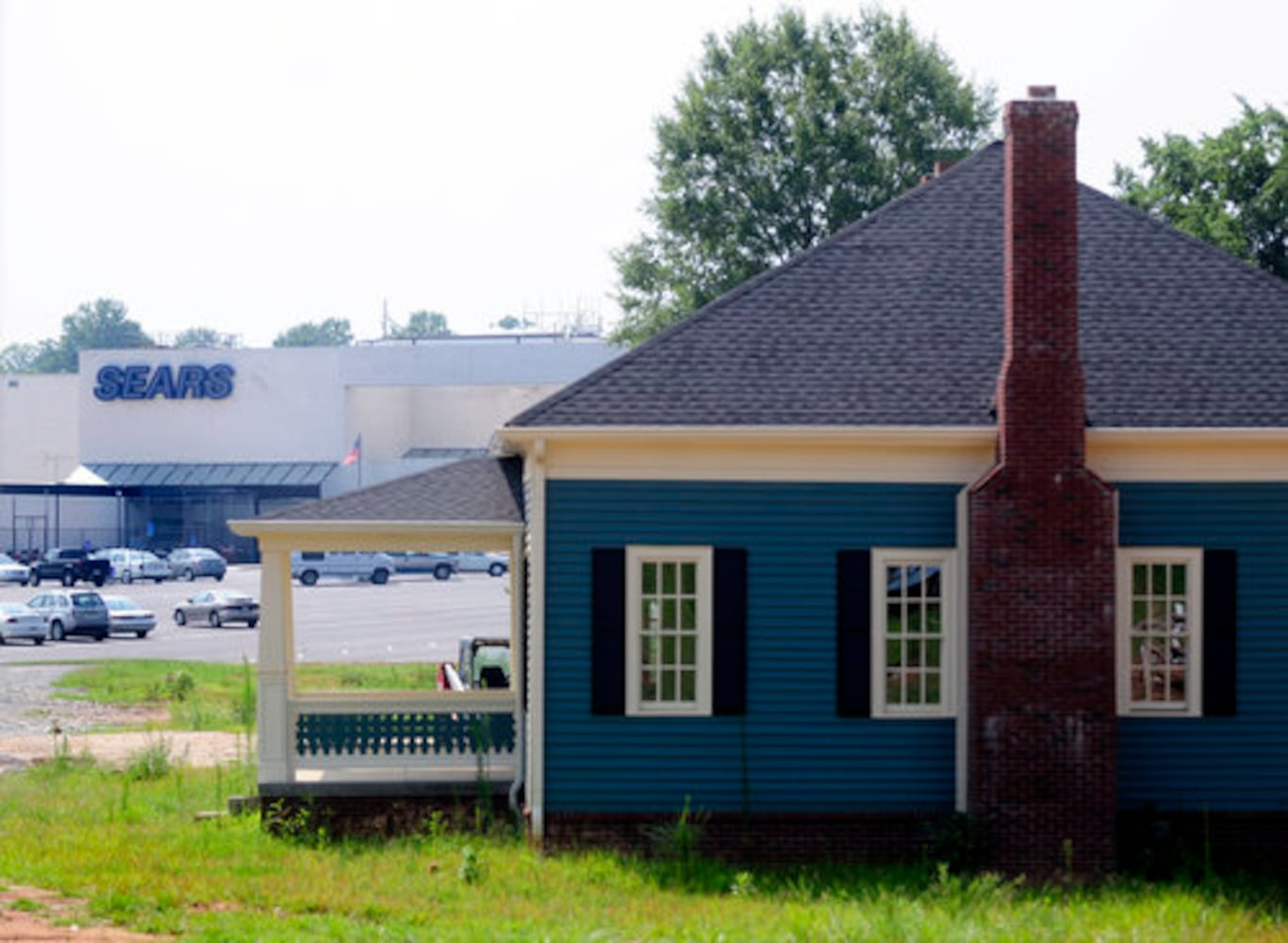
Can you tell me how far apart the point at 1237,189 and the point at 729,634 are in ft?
97.5

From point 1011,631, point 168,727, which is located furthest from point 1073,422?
point 168,727

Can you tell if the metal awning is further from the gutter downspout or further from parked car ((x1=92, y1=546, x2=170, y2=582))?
the gutter downspout

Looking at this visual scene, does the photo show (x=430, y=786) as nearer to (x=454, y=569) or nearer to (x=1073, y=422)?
(x=1073, y=422)

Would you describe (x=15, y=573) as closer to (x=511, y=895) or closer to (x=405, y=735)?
(x=405, y=735)

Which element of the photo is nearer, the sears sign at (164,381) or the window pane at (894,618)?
the window pane at (894,618)

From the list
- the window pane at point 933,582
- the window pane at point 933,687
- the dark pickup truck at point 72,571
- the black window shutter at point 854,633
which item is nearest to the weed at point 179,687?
the window pane at point 933,582

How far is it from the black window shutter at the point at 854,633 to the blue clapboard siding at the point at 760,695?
8 centimetres

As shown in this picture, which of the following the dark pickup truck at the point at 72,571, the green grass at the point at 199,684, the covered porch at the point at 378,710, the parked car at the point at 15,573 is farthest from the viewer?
Answer: the parked car at the point at 15,573

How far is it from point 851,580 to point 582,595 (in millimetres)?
2547

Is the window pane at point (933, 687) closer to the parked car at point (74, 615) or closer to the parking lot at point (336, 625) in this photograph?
the parking lot at point (336, 625)

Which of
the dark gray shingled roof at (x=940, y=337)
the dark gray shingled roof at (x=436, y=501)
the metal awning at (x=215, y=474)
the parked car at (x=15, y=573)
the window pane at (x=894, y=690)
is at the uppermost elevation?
the metal awning at (x=215, y=474)

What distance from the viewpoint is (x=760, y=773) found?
59.3 ft

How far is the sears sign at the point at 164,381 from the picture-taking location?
8969 cm

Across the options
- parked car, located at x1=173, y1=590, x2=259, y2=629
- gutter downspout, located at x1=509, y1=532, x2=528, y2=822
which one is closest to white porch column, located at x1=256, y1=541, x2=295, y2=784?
gutter downspout, located at x1=509, y1=532, x2=528, y2=822
